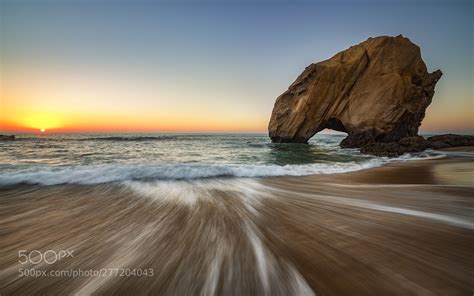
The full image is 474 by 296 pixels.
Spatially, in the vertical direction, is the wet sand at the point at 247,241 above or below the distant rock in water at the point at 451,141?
below

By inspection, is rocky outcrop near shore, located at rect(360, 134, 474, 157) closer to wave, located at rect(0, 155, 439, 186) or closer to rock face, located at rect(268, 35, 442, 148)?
rock face, located at rect(268, 35, 442, 148)

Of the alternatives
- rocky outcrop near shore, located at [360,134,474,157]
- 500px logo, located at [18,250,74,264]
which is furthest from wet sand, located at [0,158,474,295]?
rocky outcrop near shore, located at [360,134,474,157]

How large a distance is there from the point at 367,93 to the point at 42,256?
26.9 meters

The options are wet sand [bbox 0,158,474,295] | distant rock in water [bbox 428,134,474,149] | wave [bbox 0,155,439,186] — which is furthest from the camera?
distant rock in water [bbox 428,134,474,149]

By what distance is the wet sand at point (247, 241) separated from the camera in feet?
5.38

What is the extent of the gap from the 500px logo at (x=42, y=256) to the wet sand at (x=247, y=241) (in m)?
0.06

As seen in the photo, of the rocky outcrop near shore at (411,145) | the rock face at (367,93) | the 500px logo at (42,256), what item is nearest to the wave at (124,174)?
the 500px logo at (42,256)

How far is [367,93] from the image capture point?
23.0m

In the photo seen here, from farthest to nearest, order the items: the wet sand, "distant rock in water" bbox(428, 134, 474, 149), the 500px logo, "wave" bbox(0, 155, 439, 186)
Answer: "distant rock in water" bbox(428, 134, 474, 149) → "wave" bbox(0, 155, 439, 186) → the 500px logo → the wet sand

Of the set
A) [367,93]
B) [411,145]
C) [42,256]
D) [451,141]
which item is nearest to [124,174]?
[42,256]

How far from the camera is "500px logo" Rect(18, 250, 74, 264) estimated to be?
2018mm

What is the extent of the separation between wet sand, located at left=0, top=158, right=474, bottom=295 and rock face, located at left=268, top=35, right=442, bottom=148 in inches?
803

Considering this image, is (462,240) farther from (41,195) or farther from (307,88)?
(307,88)

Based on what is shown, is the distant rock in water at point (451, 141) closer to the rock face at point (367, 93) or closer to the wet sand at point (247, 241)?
the rock face at point (367, 93)
